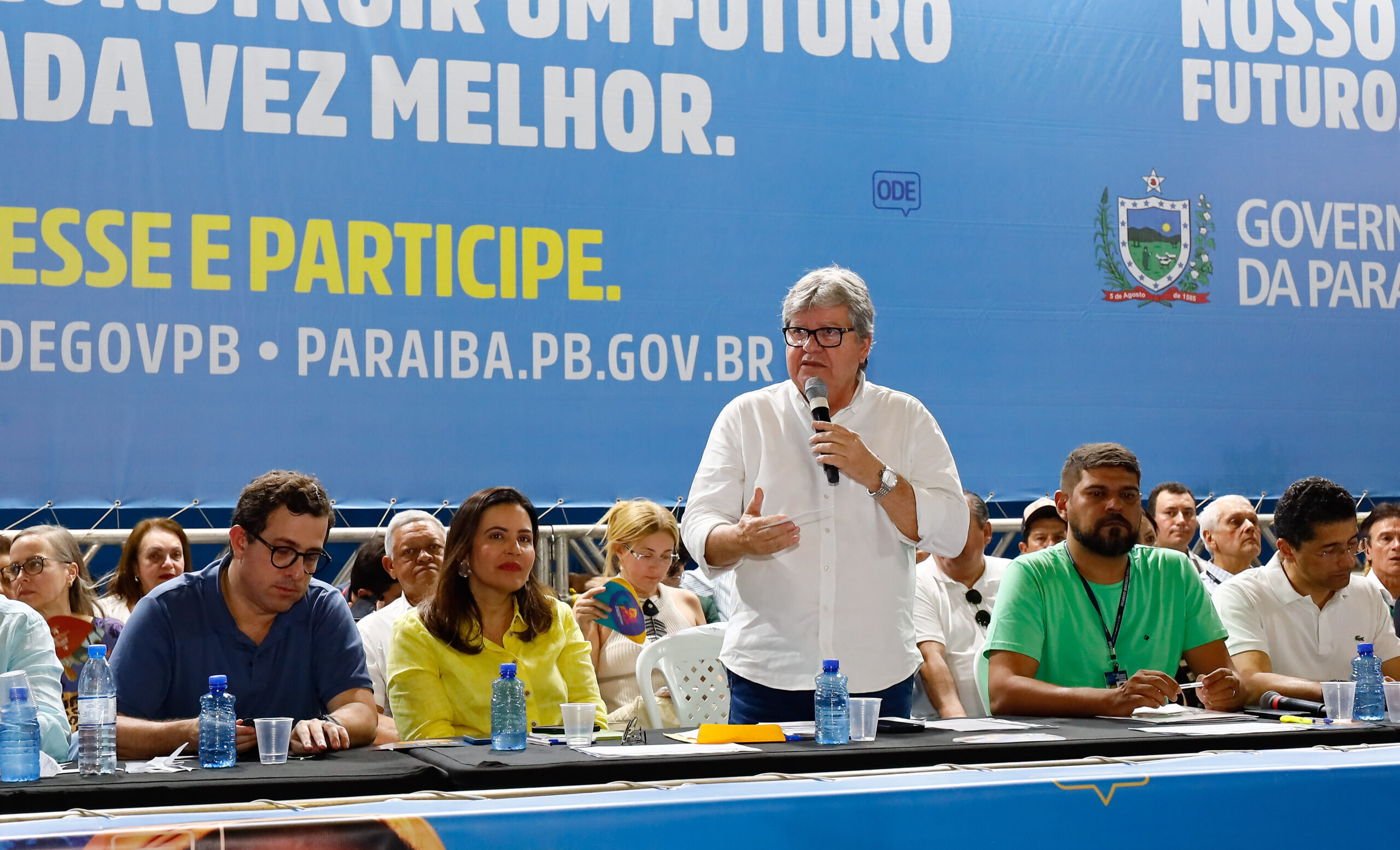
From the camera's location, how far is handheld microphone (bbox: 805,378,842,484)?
2400 mm

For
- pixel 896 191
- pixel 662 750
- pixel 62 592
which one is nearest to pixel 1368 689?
pixel 662 750

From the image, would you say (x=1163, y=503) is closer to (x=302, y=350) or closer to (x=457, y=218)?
(x=457, y=218)

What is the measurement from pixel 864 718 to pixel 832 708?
0.08 meters

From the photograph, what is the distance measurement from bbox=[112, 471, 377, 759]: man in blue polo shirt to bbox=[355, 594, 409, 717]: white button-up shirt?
668mm

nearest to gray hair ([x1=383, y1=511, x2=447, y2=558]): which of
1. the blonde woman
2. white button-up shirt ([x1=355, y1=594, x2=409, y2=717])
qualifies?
white button-up shirt ([x1=355, y1=594, x2=409, y2=717])

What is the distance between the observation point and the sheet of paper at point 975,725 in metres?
2.18

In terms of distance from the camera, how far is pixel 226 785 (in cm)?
163

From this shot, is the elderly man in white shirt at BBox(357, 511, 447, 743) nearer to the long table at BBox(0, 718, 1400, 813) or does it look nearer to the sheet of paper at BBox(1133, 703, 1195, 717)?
the long table at BBox(0, 718, 1400, 813)

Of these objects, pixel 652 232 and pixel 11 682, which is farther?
pixel 652 232

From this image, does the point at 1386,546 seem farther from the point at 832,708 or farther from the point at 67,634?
the point at 67,634

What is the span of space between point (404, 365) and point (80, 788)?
2.82m

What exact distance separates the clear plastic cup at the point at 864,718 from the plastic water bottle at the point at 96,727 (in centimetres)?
109

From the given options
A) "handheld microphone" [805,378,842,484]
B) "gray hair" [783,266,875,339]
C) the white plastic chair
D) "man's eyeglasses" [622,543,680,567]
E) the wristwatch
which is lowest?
the white plastic chair

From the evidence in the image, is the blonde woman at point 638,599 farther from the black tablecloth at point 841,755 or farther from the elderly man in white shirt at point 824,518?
the black tablecloth at point 841,755
